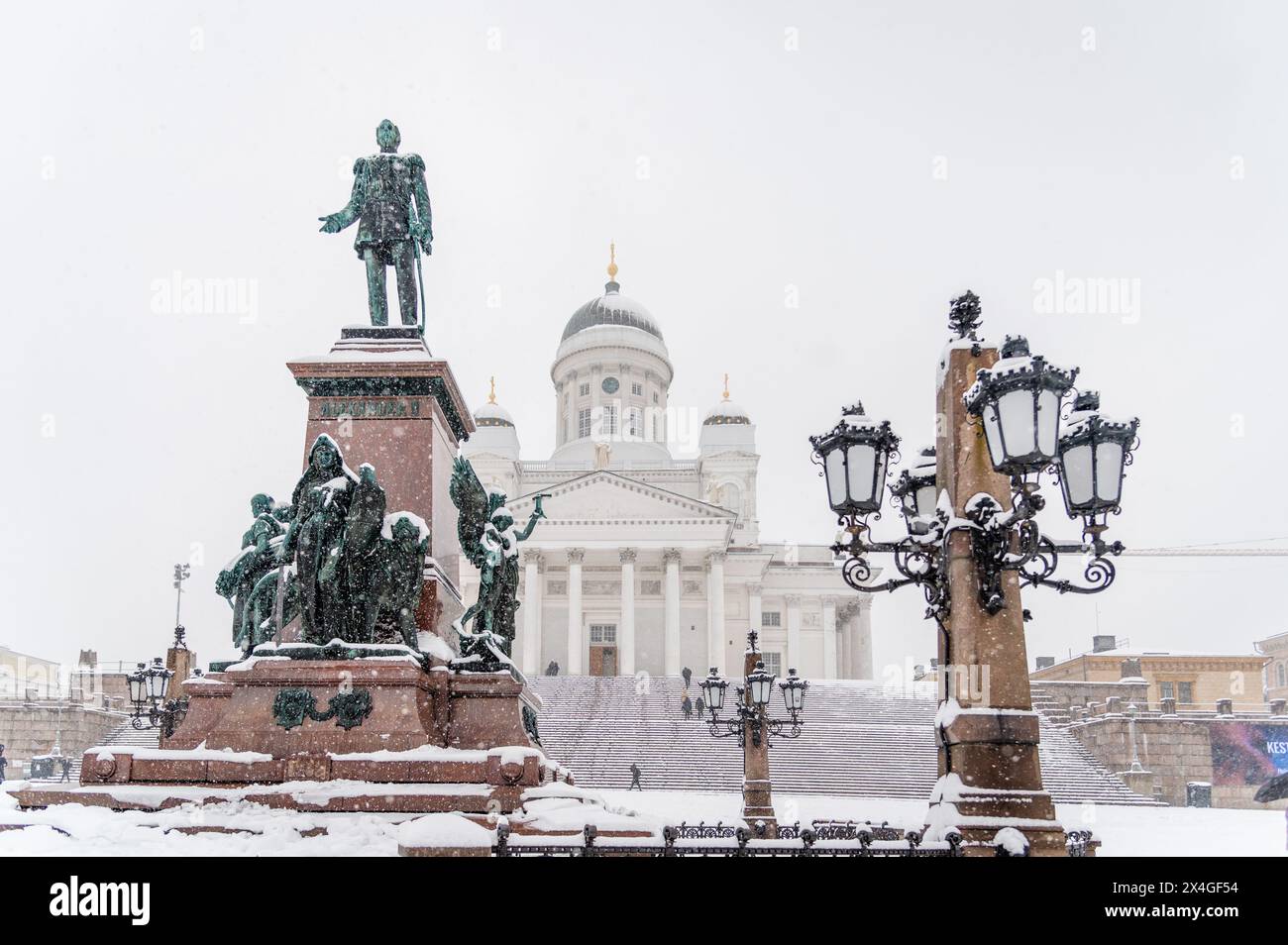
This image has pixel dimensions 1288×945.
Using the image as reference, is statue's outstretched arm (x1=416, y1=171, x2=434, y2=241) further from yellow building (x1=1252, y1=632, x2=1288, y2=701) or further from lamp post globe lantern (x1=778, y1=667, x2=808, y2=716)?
yellow building (x1=1252, y1=632, x2=1288, y2=701)

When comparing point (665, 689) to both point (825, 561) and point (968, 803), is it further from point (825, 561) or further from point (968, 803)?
point (968, 803)

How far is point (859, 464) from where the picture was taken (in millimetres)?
7227

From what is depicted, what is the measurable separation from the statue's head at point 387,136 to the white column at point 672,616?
50.2 meters

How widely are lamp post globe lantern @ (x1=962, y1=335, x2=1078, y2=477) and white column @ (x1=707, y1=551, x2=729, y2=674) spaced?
5489cm

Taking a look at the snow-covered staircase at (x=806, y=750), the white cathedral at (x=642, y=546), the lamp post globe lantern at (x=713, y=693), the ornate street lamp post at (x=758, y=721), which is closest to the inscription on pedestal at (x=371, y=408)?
the ornate street lamp post at (x=758, y=721)

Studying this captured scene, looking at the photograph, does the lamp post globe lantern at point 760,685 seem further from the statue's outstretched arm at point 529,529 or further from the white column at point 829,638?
the white column at point 829,638

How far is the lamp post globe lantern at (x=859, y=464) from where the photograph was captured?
23.6 ft

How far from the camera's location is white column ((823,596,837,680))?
65.6 meters

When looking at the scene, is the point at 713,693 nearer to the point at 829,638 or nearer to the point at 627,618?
the point at 627,618

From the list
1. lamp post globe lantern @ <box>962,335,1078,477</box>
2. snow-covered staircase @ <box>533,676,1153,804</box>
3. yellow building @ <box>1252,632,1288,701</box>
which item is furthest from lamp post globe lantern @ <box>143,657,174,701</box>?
yellow building @ <box>1252,632,1288,701</box>

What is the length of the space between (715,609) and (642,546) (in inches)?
203

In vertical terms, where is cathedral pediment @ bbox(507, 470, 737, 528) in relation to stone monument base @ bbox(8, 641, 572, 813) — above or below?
above

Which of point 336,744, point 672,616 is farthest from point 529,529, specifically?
point 672,616
